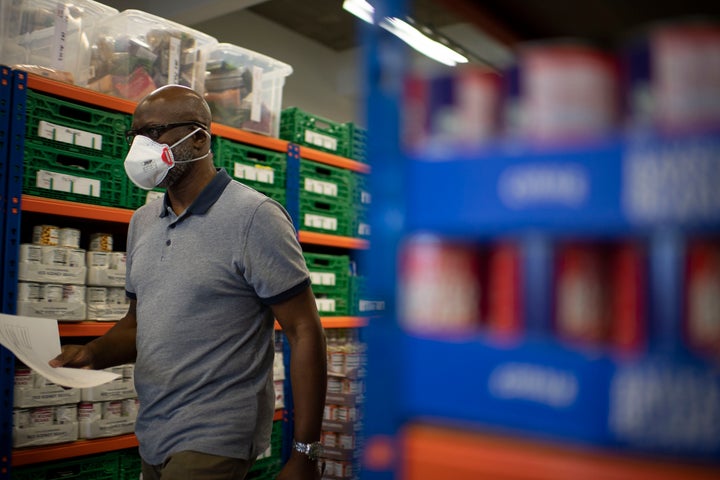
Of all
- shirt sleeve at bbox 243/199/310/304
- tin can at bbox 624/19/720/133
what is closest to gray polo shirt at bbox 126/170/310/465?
shirt sleeve at bbox 243/199/310/304

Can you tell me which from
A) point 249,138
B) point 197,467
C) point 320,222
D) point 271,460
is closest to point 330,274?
point 320,222

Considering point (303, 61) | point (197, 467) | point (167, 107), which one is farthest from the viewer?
point (303, 61)

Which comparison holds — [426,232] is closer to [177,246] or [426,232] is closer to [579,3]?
[579,3]

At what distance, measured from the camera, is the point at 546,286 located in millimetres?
584

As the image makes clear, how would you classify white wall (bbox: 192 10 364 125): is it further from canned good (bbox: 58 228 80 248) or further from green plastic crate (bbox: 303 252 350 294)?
canned good (bbox: 58 228 80 248)

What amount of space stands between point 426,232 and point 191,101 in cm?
172

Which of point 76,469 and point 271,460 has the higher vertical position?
point 76,469

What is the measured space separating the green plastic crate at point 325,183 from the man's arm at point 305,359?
2358 mm

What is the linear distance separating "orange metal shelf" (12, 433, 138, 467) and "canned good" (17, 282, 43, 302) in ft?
2.13

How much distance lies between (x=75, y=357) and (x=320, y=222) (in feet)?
7.99

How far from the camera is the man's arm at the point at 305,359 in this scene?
1.86m

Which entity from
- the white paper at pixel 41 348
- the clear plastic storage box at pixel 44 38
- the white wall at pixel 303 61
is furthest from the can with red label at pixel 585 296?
the white wall at pixel 303 61

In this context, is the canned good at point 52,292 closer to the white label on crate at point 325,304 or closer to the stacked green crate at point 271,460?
the stacked green crate at point 271,460

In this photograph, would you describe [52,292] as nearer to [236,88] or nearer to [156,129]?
[156,129]
